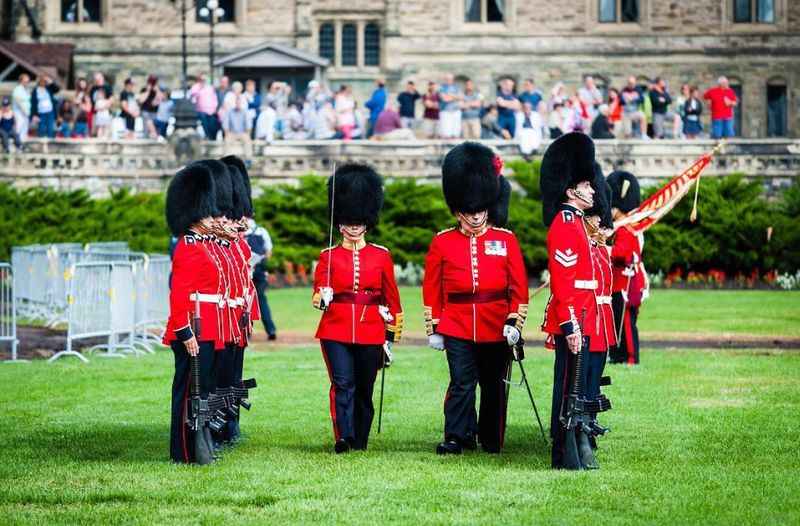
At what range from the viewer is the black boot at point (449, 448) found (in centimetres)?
1349

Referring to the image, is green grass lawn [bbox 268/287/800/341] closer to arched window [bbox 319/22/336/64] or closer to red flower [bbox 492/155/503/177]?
red flower [bbox 492/155/503/177]

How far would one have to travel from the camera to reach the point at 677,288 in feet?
120

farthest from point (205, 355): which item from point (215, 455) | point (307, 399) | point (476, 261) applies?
point (307, 399)

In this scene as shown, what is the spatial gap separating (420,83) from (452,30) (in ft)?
7.55

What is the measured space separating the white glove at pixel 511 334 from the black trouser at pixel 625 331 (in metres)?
5.99

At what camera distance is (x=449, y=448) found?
44.3ft

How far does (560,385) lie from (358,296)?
2012 mm

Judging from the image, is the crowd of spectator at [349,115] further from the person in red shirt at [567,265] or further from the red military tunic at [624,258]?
the person in red shirt at [567,265]

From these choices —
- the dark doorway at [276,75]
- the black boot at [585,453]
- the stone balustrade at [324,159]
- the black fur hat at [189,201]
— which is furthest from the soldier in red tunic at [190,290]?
the dark doorway at [276,75]

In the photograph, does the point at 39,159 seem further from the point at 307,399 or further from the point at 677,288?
the point at 307,399

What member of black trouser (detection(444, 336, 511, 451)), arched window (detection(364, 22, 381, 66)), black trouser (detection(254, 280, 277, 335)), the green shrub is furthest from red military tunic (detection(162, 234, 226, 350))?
arched window (detection(364, 22, 381, 66))

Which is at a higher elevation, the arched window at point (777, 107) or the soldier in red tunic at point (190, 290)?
the arched window at point (777, 107)

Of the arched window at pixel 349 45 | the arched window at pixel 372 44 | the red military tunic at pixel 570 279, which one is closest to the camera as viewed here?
the red military tunic at pixel 570 279

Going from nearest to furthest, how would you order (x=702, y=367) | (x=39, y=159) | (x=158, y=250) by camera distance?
(x=702, y=367)
(x=158, y=250)
(x=39, y=159)
